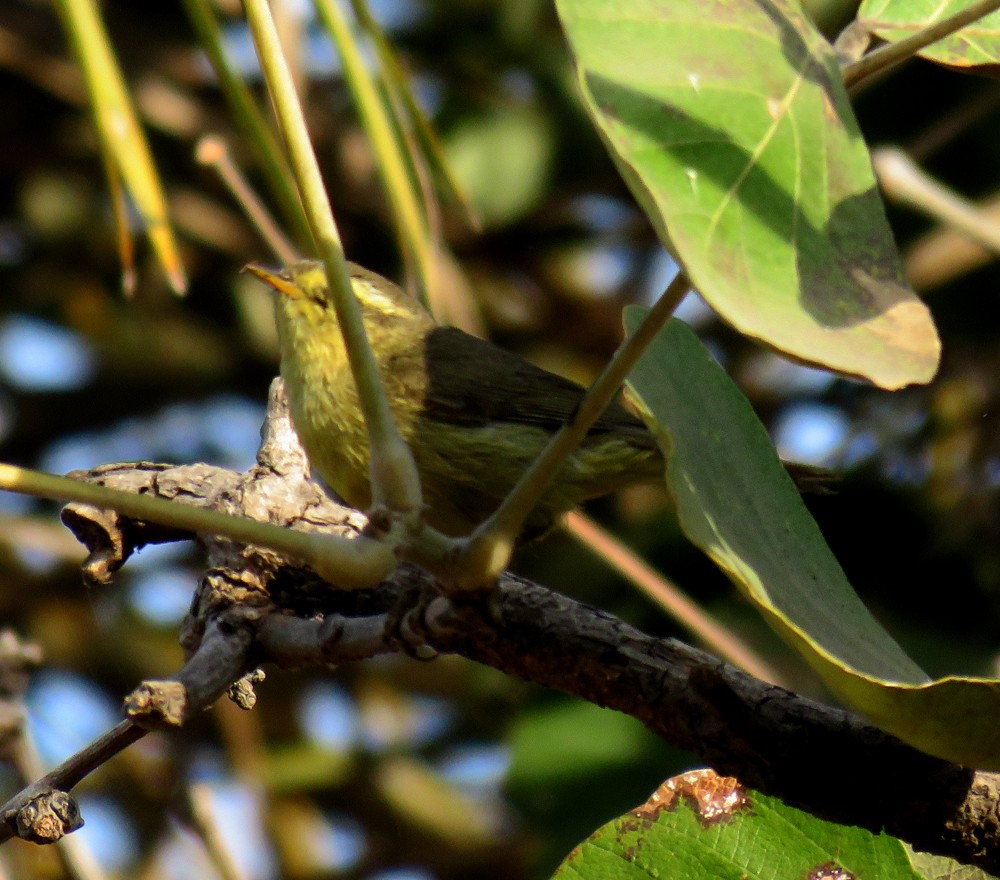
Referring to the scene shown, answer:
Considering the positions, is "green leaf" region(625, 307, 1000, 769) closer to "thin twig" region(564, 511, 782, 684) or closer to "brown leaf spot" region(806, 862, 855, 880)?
"brown leaf spot" region(806, 862, 855, 880)

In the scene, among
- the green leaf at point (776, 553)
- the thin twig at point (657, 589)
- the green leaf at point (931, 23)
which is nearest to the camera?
the green leaf at point (776, 553)

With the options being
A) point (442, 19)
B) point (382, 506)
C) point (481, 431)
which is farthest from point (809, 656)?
point (442, 19)

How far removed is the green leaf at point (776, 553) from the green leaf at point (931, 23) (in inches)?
19.3

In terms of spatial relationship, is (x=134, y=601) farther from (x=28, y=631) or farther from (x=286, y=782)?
(x=286, y=782)

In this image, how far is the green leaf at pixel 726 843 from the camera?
1855 millimetres

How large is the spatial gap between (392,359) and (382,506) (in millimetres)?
2466

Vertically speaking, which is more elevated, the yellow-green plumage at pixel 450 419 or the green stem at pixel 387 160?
the green stem at pixel 387 160

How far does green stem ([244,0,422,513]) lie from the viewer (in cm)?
146

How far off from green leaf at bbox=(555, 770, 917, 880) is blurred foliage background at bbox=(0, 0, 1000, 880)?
101 inches

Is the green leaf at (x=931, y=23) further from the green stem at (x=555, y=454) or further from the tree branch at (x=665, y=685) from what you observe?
the tree branch at (x=665, y=685)

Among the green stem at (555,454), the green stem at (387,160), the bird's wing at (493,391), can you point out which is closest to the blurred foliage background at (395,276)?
the bird's wing at (493,391)

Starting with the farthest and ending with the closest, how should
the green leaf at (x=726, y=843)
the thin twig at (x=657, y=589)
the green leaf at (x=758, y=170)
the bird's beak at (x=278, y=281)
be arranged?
the bird's beak at (x=278, y=281)
the thin twig at (x=657, y=589)
the green leaf at (x=726, y=843)
the green leaf at (x=758, y=170)

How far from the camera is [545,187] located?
17.9 feet

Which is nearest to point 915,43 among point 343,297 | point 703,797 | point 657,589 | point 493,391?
point 343,297
